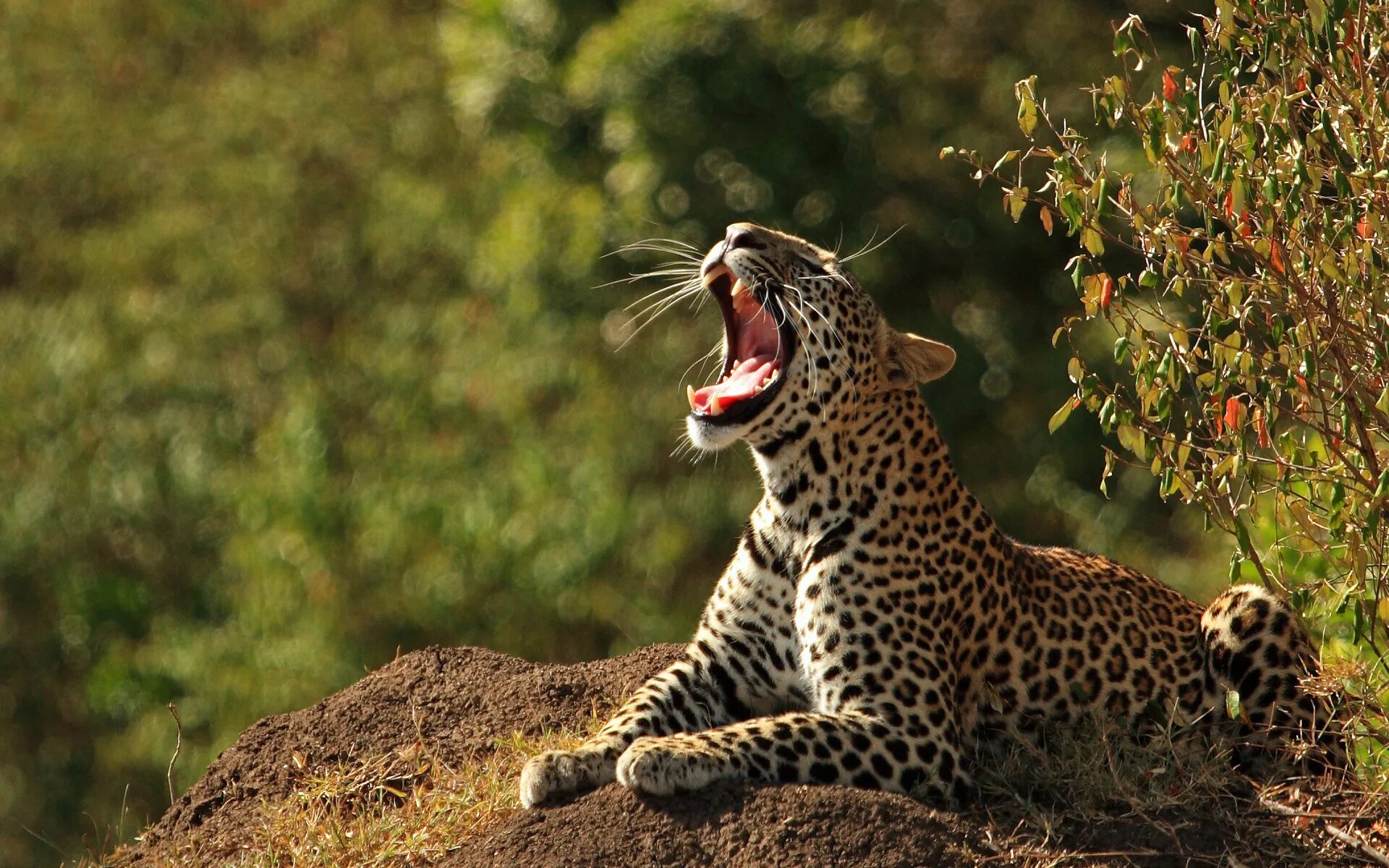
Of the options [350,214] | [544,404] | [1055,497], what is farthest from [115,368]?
[1055,497]

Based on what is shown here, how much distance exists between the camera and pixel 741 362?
6.93 meters

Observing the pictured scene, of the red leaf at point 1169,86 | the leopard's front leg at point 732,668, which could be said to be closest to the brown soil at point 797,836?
the leopard's front leg at point 732,668

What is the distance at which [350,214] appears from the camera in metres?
23.1

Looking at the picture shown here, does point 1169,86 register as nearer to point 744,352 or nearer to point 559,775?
point 744,352

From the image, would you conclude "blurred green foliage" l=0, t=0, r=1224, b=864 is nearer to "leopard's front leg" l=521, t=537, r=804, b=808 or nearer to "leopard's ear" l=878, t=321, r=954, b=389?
"leopard's ear" l=878, t=321, r=954, b=389

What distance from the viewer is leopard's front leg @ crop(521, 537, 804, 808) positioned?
6.59m

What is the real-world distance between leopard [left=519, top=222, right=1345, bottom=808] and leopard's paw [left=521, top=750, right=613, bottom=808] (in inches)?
2.0

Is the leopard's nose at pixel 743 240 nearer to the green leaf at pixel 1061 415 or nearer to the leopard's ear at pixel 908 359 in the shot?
the leopard's ear at pixel 908 359

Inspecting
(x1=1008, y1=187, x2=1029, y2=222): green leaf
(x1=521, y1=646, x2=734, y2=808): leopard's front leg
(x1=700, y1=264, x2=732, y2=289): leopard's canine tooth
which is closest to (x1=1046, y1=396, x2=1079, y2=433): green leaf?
(x1=1008, y1=187, x2=1029, y2=222): green leaf

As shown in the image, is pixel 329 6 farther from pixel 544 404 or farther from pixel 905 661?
pixel 905 661

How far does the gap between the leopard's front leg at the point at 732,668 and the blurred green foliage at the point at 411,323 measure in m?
5.94

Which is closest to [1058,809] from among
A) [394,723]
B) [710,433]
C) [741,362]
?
[710,433]

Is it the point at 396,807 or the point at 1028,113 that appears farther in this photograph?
the point at 396,807

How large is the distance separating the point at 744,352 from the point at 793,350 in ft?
0.93
